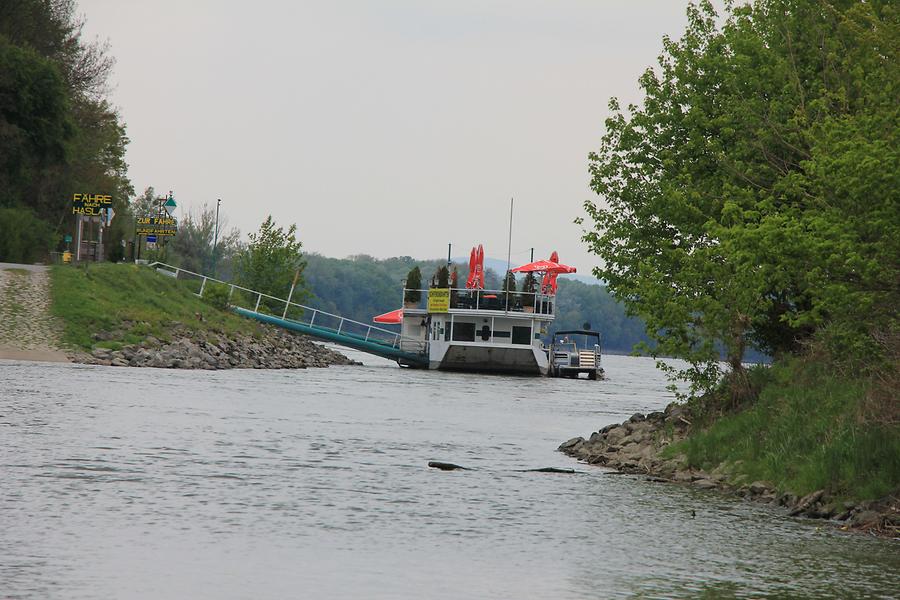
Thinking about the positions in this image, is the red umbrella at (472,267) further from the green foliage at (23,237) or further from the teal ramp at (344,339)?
the green foliage at (23,237)

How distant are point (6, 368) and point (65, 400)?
37.3 feet

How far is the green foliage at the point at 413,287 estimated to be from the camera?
79375 millimetres

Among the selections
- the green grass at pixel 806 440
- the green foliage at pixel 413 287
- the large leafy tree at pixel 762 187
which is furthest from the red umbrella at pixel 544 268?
the green grass at pixel 806 440

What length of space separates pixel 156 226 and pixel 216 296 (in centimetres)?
1037

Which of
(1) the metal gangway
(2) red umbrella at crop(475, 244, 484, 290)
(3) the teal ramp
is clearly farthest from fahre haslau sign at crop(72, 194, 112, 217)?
(2) red umbrella at crop(475, 244, 484, 290)

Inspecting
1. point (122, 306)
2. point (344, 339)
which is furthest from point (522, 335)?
point (122, 306)

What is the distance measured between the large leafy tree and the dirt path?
2361 cm

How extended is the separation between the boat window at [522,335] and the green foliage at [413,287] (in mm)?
8601

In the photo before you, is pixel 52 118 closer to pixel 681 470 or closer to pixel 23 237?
pixel 23 237

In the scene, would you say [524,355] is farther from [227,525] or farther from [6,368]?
[227,525]

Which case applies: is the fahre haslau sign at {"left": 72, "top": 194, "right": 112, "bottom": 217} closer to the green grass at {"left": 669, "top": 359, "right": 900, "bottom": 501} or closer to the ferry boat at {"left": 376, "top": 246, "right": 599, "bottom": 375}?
the ferry boat at {"left": 376, "top": 246, "right": 599, "bottom": 375}

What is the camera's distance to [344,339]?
7494cm

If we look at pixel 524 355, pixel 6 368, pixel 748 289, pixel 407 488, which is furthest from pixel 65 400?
pixel 524 355

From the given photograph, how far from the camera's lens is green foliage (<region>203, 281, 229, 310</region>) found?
227ft
